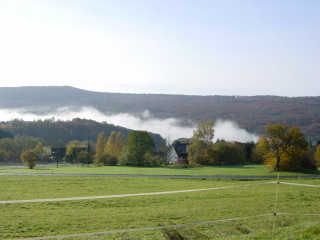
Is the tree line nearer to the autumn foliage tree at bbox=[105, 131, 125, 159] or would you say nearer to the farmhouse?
the autumn foliage tree at bbox=[105, 131, 125, 159]

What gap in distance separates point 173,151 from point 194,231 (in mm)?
101130

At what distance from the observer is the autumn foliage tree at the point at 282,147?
63875 mm

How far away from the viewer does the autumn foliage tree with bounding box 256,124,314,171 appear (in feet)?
210

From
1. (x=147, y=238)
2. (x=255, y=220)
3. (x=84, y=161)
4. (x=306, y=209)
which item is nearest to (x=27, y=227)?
(x=147, y=238)

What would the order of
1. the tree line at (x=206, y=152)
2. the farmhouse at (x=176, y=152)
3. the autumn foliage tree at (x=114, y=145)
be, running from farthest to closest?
1. the autumn foliage tree at (x=114, y=145)
2. the farmhouse at (x=176, y=152)
3. the tree line at (x=206, y=152)

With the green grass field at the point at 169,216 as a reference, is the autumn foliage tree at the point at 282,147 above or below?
above

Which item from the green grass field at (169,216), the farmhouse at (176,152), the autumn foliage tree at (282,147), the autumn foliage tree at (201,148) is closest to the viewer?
the green grass field at (169,216)

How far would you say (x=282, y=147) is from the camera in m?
64.3

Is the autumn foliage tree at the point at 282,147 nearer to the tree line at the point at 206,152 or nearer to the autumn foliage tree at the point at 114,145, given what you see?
the tree line at the point at 206,152

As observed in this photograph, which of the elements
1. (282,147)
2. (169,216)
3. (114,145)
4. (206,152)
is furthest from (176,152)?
(169,216)

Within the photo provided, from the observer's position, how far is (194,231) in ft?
48.9

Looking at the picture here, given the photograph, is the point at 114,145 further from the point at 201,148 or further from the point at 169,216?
the point at 169,216

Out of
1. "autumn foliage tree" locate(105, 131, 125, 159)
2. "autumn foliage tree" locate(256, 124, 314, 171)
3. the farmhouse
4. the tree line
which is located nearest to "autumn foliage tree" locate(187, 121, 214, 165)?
the tree line

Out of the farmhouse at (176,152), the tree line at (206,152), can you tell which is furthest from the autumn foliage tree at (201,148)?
the farmhouse at (176,152)
